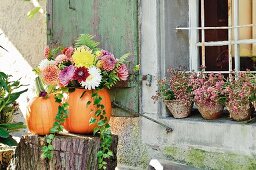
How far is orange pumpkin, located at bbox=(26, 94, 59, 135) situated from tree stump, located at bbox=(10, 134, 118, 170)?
0.07 meters

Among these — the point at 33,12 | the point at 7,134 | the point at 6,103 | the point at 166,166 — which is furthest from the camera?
the point at 33,12

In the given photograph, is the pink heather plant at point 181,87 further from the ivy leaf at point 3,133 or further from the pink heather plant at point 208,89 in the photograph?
the ivy leaf at point 3,133

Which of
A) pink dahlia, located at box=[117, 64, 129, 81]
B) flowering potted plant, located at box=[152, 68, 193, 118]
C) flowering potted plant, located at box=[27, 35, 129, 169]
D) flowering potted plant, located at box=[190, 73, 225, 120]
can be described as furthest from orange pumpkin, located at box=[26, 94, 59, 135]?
flowering potted plant, located at box=[190, 73, 225, 120]

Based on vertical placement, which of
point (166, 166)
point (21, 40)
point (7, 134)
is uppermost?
point (21, 40)

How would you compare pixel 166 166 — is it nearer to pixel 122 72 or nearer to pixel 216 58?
pixel 122 72

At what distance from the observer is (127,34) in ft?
13.4

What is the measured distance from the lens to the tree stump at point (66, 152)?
12.2 feet

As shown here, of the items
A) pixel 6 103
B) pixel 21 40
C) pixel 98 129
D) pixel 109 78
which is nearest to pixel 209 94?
pixel 109 78

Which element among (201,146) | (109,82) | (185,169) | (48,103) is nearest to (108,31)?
(109,82)

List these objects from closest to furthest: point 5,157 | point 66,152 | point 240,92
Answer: point 240,92 → point 66,152 → point 5,157

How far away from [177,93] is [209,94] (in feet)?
1.02

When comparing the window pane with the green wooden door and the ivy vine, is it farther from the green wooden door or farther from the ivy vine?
the ivy vine

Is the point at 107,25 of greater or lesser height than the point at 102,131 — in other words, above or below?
above

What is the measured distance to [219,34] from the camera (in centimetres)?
421
